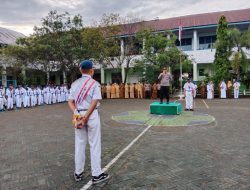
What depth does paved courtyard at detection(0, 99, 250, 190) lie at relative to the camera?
4.73 metres

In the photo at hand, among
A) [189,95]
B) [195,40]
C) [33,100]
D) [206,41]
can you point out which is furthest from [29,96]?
[206,41]

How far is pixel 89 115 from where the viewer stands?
4.55 metres

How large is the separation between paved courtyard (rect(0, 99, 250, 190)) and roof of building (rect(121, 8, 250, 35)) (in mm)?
22235

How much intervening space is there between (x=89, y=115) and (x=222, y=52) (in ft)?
77.3

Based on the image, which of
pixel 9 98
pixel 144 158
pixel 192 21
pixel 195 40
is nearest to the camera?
pixel 144 158

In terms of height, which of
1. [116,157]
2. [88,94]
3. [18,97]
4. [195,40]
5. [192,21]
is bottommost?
[116,157]

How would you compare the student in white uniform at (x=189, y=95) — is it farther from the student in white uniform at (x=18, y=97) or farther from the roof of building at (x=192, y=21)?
the roof of building at (x=192, y=21)

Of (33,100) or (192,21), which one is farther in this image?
(192,21)

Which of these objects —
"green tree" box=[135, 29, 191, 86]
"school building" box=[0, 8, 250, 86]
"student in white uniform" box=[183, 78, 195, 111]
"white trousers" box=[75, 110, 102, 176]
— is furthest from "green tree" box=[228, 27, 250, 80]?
"white trousers" box=[75, 110, 102, 176]

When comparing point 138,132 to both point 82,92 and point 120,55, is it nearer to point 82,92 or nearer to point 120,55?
point 82,92

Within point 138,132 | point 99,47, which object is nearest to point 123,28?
point 99,47

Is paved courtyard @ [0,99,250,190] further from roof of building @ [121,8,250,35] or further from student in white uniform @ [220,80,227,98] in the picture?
roof of building @ [121,8,250,35]

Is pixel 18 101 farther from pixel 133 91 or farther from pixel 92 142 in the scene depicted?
pixel 92 142

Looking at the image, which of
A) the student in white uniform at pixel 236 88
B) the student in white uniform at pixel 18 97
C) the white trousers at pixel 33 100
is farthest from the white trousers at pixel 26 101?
the student in white uniform at pixel 236 88
